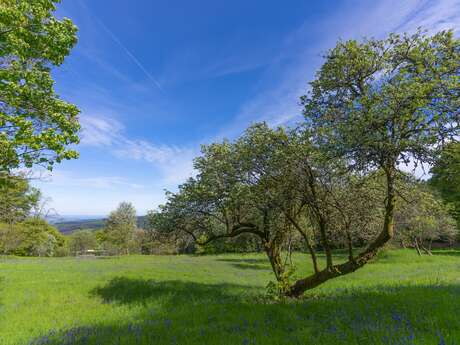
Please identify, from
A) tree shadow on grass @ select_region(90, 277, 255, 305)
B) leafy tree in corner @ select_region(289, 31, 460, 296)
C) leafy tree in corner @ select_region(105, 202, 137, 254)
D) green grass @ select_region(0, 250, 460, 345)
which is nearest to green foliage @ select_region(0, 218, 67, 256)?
leafy tree in corner @ select_region(105, 202, 137, 254)

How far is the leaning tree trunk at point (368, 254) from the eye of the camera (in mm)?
9466

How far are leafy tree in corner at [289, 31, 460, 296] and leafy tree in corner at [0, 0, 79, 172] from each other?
10752 mm

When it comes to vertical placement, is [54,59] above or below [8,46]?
above

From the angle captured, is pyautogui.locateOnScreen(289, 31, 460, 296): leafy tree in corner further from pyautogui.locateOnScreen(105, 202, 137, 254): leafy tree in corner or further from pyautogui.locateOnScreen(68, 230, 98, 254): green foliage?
pyautogui.locateOnScreen(68, 230, 98, 254): green foliage

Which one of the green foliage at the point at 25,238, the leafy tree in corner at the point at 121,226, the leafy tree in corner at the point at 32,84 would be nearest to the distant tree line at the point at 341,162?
the leafy tree in corner at the point at 32,84

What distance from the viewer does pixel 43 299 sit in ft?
46.0

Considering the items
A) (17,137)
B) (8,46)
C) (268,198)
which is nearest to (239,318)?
(268,198)

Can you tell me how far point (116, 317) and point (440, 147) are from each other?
13645 mm

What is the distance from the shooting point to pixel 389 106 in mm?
7773

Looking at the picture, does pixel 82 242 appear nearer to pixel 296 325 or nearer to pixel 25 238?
pixel 25 238

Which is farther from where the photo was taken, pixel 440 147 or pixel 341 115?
pixel 341 115

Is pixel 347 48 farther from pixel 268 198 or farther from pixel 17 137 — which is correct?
pixel 17 137

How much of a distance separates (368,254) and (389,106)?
19.8ft

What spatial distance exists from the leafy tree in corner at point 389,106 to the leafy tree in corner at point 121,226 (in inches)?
2775
